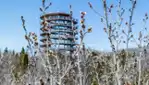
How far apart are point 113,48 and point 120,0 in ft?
3.15

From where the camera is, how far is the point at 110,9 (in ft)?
19.2

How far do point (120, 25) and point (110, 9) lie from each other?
1.31 feet

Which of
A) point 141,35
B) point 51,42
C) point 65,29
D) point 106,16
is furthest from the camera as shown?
point 141,35

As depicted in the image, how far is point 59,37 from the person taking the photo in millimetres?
5832

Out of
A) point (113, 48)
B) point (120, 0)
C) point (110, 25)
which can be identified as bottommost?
point (113, 48)

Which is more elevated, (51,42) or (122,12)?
(122,12)

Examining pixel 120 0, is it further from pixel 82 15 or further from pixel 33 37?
pixel 33 37

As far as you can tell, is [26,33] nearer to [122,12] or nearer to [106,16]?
[106,16]

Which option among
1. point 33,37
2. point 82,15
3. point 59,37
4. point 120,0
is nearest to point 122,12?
point 120,0

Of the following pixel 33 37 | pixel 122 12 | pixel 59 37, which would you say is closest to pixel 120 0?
pixel 122 12

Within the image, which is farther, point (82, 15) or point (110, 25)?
point (82, 15)

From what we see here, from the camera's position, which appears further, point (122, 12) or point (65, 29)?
point (65, 29)

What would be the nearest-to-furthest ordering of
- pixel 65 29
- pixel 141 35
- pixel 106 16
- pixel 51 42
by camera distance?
1. pixel 106 16
2. pixel 51 42
3. pixel 65 29
4. pixel 141 35

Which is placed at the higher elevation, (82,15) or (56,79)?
(82,15)
